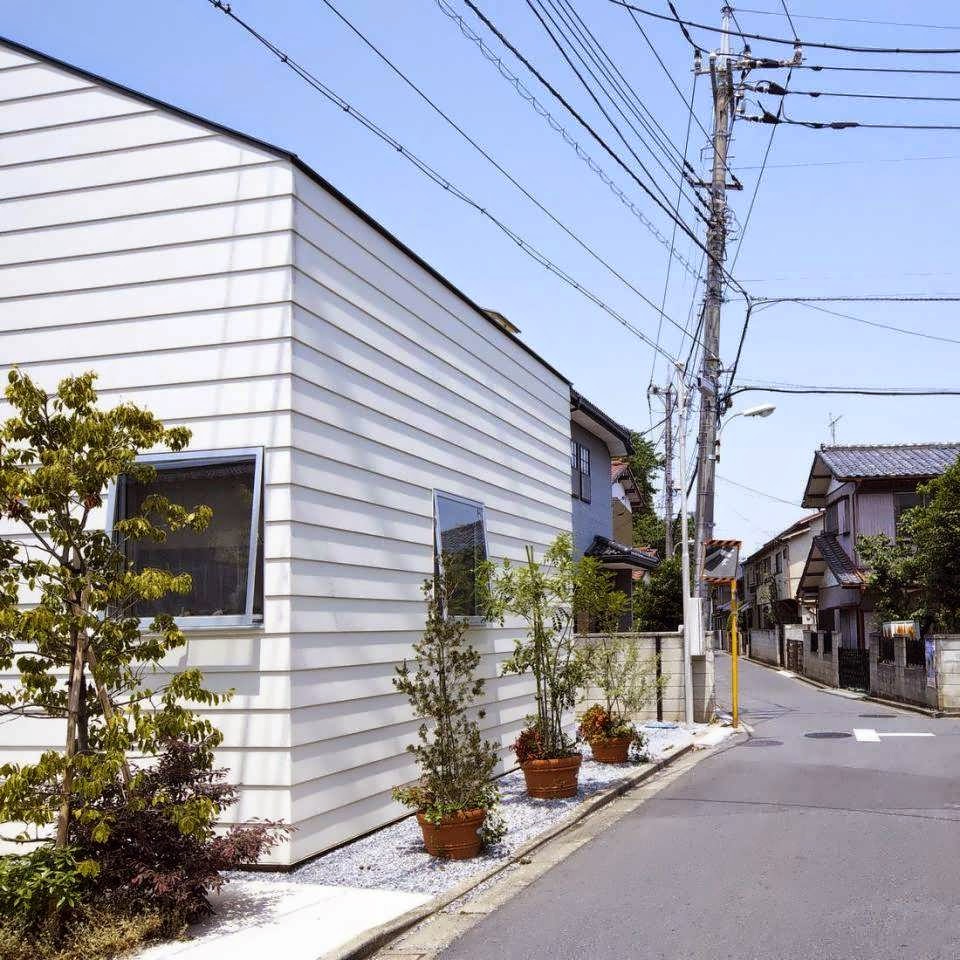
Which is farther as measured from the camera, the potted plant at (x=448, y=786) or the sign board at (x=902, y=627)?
the sign board at (x=902, y=627)

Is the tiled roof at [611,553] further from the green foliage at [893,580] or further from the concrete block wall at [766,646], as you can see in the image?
the concrete block wall at [766,646]

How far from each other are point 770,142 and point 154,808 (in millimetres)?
14814

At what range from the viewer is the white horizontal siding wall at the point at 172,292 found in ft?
23.1

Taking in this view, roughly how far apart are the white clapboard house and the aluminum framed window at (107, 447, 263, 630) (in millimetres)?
16

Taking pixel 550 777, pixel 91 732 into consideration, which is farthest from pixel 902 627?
pixel 91 732

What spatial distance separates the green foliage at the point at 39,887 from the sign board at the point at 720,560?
14.1 metres

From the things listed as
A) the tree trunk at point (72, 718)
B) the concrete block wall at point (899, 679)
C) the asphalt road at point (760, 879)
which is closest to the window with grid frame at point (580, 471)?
the concrete block wall at point (899, 679)

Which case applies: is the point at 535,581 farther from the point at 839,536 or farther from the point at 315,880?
the point at 839,536

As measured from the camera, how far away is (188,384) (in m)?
7.54

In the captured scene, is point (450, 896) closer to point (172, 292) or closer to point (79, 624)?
point (79, 624)

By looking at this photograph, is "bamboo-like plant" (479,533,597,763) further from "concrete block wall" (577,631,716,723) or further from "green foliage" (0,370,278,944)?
"concrete block wall" (577,631,716,723)

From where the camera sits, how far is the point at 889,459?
115 ft

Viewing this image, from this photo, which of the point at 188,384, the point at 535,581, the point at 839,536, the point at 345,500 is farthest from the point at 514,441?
the point at 839,536

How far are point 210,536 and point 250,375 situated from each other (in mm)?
1195
